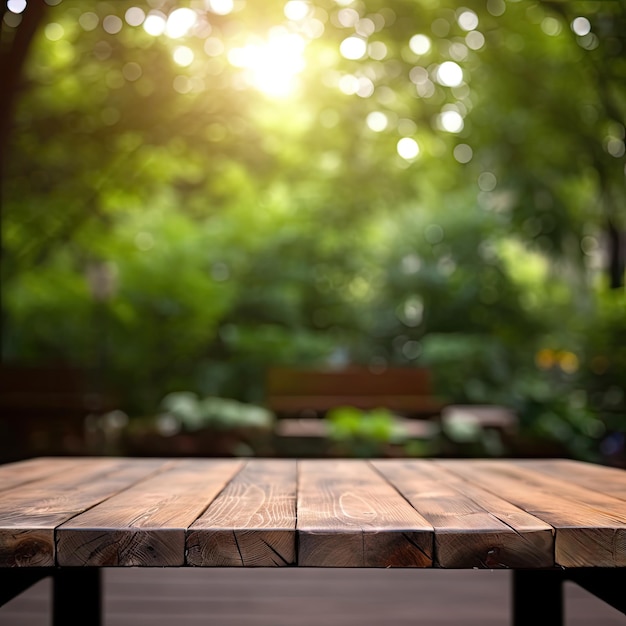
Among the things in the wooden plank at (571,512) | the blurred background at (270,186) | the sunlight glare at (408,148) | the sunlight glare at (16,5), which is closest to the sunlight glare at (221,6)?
the blurred background at (270,186)

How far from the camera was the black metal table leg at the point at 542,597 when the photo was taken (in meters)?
1.99

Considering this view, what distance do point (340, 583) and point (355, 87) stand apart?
580cm

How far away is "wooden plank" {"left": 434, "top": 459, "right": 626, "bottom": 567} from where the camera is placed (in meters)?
1.19

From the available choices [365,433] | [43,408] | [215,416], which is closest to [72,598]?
[365,433]

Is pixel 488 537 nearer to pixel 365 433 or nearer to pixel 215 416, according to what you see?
pixel 365 433

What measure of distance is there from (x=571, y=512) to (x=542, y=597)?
761 millimetres

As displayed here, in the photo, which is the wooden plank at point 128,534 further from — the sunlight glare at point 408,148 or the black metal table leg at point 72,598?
the sunlight glare at point 408,148

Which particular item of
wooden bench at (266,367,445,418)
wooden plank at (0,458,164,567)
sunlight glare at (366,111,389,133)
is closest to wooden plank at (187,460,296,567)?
wooden plank at (0,458,164,567)

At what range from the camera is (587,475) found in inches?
78.0

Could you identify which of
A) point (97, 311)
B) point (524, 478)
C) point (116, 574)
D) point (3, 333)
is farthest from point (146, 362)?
point (524, 478)

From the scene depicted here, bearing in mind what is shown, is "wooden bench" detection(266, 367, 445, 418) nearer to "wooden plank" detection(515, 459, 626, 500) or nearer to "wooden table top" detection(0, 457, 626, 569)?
"wooden plank" detection(515, 459, 626, 500)

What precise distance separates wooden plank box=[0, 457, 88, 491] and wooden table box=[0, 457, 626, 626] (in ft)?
0.04

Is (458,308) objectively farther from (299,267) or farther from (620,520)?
(620,520)

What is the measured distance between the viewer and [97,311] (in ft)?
30.7
